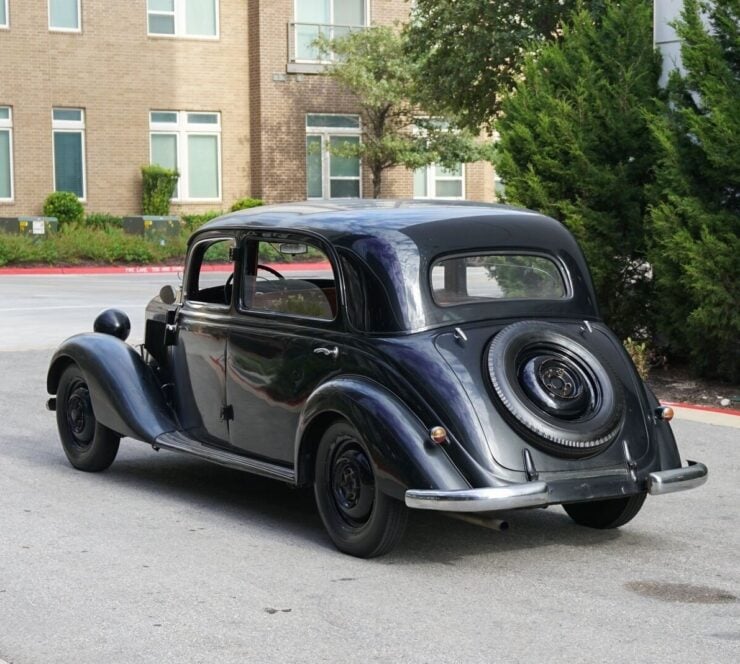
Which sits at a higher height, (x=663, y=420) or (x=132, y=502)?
(x=663, y=420)

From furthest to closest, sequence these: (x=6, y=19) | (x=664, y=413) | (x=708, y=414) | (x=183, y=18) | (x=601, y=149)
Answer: (x=183, y=18), (x=6, y=19), (x=601, y=149), (x=708, y=414), (x=664, y=413)

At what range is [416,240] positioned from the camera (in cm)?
755

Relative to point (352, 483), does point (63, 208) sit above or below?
above

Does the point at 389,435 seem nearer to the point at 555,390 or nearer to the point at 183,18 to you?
the point at 555,390

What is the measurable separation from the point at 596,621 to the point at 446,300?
6.86ft

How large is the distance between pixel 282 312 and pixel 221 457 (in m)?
0.89

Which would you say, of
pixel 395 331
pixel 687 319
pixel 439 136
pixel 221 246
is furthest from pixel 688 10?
pixel 439 136

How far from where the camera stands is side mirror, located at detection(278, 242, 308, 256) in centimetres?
794

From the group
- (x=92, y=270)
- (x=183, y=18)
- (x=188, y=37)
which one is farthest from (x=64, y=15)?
(x=92, y=270)

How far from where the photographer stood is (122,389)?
29.0 feet

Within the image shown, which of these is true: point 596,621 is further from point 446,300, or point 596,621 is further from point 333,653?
point 446,300

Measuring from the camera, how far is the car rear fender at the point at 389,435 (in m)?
6.82

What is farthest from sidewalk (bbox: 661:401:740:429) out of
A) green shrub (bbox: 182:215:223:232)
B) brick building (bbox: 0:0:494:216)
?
brick building (bbox: 0:0:494:216)

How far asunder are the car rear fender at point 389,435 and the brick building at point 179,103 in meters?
30.3
